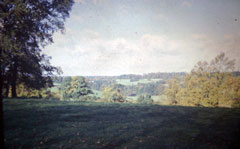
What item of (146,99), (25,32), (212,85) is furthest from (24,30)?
(146,99)

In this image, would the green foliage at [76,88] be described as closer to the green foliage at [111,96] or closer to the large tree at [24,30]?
the green foliage at [111,96]

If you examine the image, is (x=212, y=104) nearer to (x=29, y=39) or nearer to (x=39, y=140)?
(x=39, y=140)

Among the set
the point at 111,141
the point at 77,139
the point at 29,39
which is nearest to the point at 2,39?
the point at 29,39

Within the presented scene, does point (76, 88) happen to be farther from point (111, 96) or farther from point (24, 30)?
point (24, 30)

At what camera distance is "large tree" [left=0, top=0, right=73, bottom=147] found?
47.5ft

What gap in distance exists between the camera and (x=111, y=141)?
679cm

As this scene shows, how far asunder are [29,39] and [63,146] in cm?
1749

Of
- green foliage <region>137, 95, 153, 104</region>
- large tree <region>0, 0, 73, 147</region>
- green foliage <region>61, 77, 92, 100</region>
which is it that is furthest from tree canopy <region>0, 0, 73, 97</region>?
green foliage <region>137, 95, 153, 104</region>

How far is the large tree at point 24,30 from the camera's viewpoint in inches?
571

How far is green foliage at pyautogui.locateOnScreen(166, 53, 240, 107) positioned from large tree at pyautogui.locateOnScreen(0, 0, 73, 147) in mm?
31851

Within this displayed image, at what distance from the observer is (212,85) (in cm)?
3070

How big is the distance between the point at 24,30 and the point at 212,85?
121 feet

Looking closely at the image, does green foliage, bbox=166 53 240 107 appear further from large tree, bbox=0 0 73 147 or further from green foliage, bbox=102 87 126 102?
large tree, bbox=0 0 73 147

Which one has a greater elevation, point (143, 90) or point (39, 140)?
point (39, 140)
